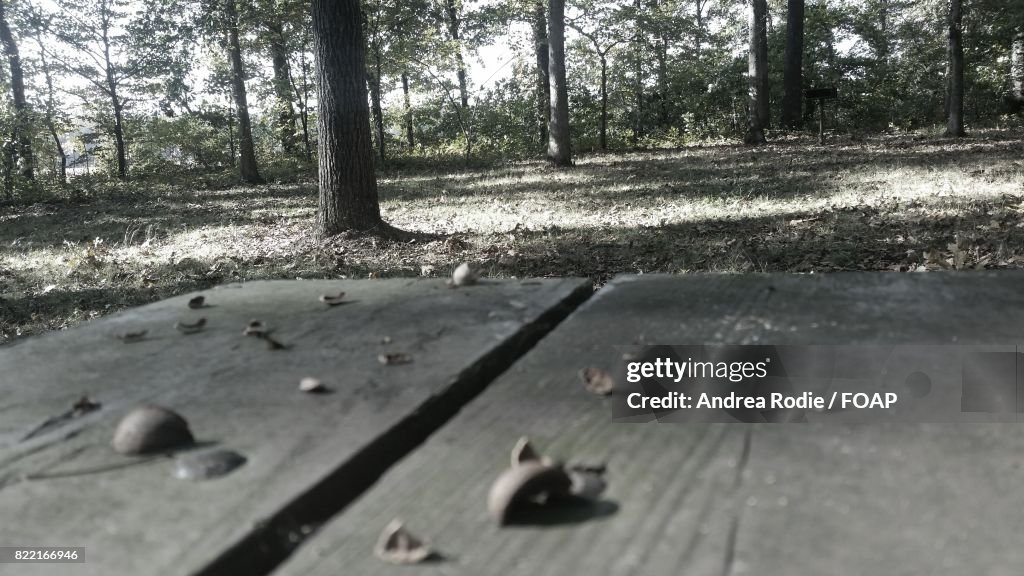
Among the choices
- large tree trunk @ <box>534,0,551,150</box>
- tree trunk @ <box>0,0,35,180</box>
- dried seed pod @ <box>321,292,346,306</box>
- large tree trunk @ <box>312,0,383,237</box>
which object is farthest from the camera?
large tree trunk @ <box>534,0,551,150</box>

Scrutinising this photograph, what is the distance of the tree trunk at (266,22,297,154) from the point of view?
15820 millimetres

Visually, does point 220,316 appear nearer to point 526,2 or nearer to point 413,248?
point 413,248

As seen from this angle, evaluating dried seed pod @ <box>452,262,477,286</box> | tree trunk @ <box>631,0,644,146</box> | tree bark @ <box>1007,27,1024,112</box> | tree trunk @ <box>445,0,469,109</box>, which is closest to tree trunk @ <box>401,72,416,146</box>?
tree trunk @ <box>445,0,469,109</box>

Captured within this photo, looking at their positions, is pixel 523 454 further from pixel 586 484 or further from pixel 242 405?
pixel 242 405

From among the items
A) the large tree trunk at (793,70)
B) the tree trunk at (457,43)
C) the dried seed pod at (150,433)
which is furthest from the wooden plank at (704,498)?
the large tree trunk at (793,70)

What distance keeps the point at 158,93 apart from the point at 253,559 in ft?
71.0

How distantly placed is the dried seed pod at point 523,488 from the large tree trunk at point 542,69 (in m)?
13.6

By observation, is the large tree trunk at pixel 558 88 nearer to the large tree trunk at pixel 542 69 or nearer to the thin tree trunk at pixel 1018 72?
the large tree trunk at pixel 542 69

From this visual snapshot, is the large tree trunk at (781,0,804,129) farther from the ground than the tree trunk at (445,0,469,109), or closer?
closer

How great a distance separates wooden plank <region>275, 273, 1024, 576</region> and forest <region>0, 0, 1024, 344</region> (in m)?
3.73

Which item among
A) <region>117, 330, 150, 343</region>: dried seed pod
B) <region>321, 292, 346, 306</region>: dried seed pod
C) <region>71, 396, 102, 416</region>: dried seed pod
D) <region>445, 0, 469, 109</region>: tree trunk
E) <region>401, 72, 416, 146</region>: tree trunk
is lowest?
<region>71, 396, 102, 416</region>: dried seed pod

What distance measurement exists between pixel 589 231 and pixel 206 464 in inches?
219

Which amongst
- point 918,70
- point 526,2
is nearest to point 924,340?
point 526,2

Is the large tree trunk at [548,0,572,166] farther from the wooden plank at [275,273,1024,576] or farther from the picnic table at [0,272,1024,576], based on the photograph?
the wooden plank at [275,273,1024,576]
